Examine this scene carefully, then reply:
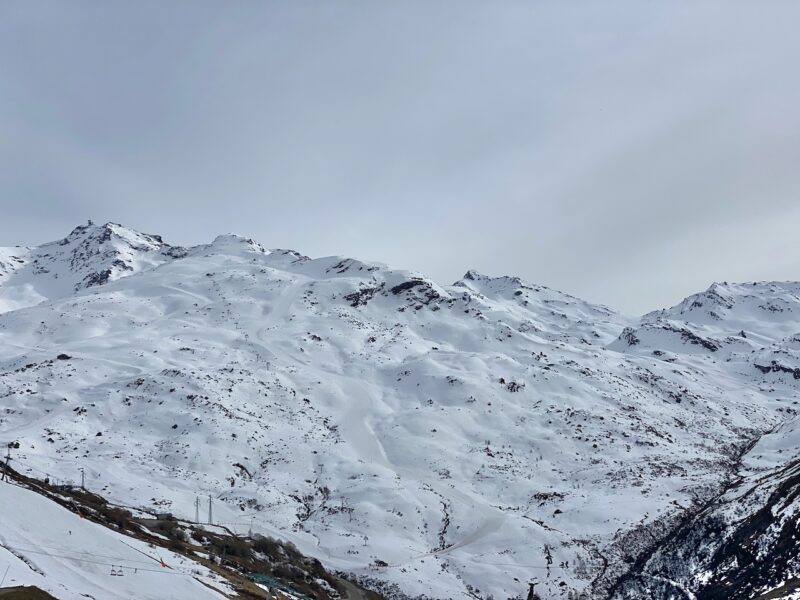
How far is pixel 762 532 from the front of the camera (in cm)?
4356

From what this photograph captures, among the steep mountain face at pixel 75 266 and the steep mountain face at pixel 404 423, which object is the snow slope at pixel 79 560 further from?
the steep mountain face at pixel 75 266

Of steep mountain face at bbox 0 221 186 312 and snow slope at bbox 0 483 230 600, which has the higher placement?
steep mountain face at bbox 0 221 186 312

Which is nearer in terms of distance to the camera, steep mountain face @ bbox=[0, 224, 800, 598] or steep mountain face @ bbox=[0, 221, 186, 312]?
steep mountain face @ bbox=[0, 224, 800, 598]

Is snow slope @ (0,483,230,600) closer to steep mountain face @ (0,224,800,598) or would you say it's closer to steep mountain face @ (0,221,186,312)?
steep mountain face @ (0,224,800,598)

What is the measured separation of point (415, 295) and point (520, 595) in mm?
94328

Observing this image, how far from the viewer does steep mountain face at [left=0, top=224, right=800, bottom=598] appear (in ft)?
165

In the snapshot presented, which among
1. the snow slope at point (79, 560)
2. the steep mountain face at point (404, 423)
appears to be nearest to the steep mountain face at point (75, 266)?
the steep mountain face at point (404, 423)

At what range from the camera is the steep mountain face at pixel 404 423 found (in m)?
50.4

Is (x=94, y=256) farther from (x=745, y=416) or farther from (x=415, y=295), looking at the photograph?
(x=745, y=416)

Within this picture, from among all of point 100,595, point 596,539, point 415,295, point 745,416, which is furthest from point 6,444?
point 745,416

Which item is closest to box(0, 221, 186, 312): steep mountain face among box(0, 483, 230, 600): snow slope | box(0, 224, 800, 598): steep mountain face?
box(0, 224, 800, 598): steep mountain face

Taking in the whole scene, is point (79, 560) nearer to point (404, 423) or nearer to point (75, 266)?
point (404, 423)

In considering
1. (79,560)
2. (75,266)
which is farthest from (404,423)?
(75,266)

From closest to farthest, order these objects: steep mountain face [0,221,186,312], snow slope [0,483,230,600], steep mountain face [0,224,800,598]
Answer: snow slope [0,483,230,600] → steep mountain face [0,224,800,598] → steep mountain face [0,221,186,312]
